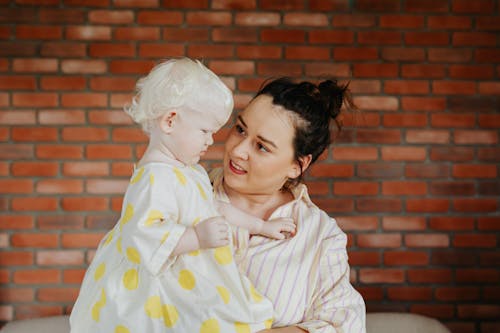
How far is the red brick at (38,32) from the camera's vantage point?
2682mm

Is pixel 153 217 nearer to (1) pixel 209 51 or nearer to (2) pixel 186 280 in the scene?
(2) pixel 186 280

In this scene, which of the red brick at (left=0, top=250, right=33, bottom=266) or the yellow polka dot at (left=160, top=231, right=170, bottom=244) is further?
the red brick at (left=0, top=250, right=33, bottom=266)

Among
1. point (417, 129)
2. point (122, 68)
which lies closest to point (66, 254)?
point (122, 68)

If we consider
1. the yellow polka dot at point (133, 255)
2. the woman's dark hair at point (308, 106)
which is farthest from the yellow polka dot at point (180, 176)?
the woman's dark hair at point (308, 106)

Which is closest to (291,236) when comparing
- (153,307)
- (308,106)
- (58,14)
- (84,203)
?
(308,106)

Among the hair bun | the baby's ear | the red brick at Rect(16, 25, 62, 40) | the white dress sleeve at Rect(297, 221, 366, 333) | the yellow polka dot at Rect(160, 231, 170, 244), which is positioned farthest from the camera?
the red brick at Rect(16, 25, 62, 40)

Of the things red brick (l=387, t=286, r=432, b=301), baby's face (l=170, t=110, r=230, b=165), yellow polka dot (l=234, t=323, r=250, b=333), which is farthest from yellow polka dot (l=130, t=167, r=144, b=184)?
red brick (l=387, t=286, r=432, b=301)

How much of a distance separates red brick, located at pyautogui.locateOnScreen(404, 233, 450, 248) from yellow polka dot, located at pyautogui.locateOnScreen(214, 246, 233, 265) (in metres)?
1.56

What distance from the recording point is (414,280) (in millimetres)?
2795

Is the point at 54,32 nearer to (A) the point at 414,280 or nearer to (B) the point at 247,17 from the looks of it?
(B) the point at 247,17

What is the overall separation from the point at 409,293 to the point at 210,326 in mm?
1666

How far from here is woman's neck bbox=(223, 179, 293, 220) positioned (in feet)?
5.87

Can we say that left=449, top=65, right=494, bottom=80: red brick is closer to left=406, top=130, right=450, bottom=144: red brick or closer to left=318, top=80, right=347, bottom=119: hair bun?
left=406, top=130, right=450, bottom=144: red brick

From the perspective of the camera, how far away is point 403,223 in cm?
278
